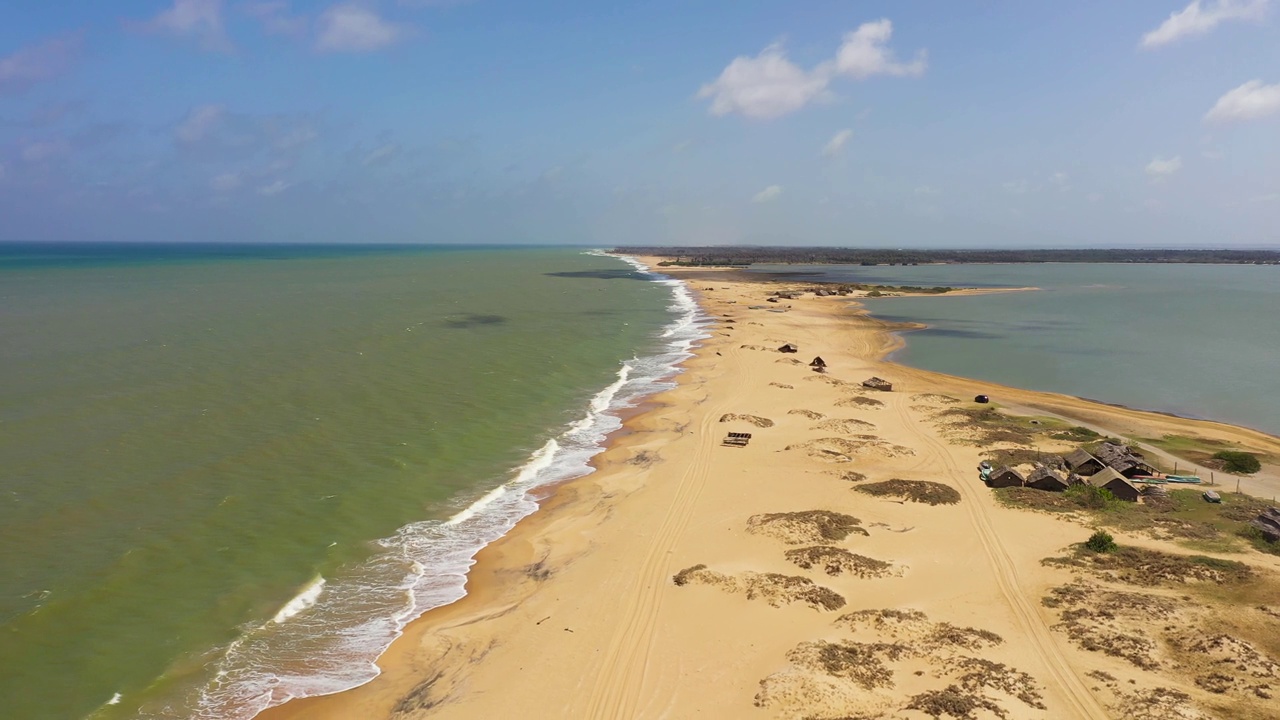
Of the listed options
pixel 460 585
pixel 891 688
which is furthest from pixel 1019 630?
pixel 460 585

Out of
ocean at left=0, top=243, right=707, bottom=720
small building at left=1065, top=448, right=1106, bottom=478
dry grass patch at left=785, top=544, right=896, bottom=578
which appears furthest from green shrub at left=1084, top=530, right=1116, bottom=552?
ocean at left=0, top=243, right=707, bottom=720

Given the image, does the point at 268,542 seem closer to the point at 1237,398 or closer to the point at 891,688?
the point at 891,688

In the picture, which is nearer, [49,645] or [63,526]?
[49,645]

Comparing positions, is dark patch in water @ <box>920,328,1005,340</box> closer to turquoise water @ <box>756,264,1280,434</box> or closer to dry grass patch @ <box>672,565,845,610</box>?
turquoise water @ <box>756,264,1280,434</box>

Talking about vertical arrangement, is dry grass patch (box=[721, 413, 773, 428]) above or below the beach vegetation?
above

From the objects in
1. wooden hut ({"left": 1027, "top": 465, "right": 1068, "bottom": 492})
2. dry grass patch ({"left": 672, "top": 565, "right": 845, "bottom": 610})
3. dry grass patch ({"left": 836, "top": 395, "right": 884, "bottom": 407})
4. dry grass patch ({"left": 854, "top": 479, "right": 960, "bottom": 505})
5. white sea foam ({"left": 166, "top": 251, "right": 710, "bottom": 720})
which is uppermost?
dry grass patch ({"left": 836, "top": 395, "right": 884, "bottom": 407})

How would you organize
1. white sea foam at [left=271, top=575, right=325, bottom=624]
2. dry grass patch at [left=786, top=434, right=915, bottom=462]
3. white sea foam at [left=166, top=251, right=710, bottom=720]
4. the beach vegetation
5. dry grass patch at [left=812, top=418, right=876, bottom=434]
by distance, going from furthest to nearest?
dry grass patch at [left=812, top=418, right=876, bottom=434] < dry grass patch at [left=786, top=434, right=915, bottom=462] < the beach vegetation < white sea foam at [left=271, top=575, right=325, bottom=624] < white sea foam at [left=166, top=251, right=710, bottom=720]

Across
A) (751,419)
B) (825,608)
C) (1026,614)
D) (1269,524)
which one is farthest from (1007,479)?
(825,608)

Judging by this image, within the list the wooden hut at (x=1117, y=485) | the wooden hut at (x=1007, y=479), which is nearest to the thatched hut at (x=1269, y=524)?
the wooden hut at (x=1117, y=485)
